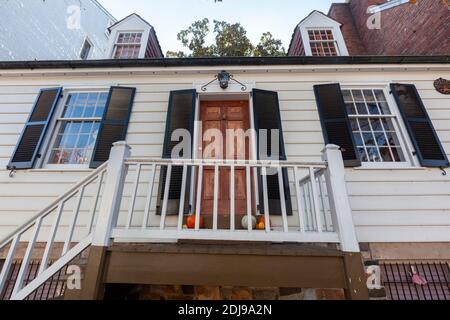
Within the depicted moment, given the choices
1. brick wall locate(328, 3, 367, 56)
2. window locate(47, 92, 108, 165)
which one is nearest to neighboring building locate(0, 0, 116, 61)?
window locate(47, 92, 108, 165)

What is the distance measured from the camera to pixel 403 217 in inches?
130

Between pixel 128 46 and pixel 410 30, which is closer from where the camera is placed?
pixel 128 46

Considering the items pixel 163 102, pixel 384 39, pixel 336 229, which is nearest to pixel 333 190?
pixel 336 229

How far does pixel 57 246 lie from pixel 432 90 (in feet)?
22.8

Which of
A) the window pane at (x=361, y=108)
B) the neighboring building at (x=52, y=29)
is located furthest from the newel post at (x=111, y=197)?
the neighboring building at (x=52, y=29)

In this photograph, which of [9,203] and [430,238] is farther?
[9,203]

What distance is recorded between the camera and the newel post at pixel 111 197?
2.06 meters

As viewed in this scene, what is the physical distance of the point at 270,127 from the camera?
12.5 feet

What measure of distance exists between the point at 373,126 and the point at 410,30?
13.7 feet

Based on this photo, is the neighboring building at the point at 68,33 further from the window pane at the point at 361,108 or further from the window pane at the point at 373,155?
the window pane at the point at 373,155

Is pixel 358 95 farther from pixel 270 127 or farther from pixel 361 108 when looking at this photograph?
pixel 270 127

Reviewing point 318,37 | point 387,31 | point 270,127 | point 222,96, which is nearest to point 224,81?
point 222,96

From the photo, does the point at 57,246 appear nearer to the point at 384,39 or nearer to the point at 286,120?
the point at 286,120

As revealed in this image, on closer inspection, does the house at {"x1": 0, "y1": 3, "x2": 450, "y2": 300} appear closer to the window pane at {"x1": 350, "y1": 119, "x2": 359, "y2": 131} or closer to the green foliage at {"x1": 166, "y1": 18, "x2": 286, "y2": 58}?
the window pane at {"x1": 350, "y1": 119, "x2": 359, "y2": 131}
